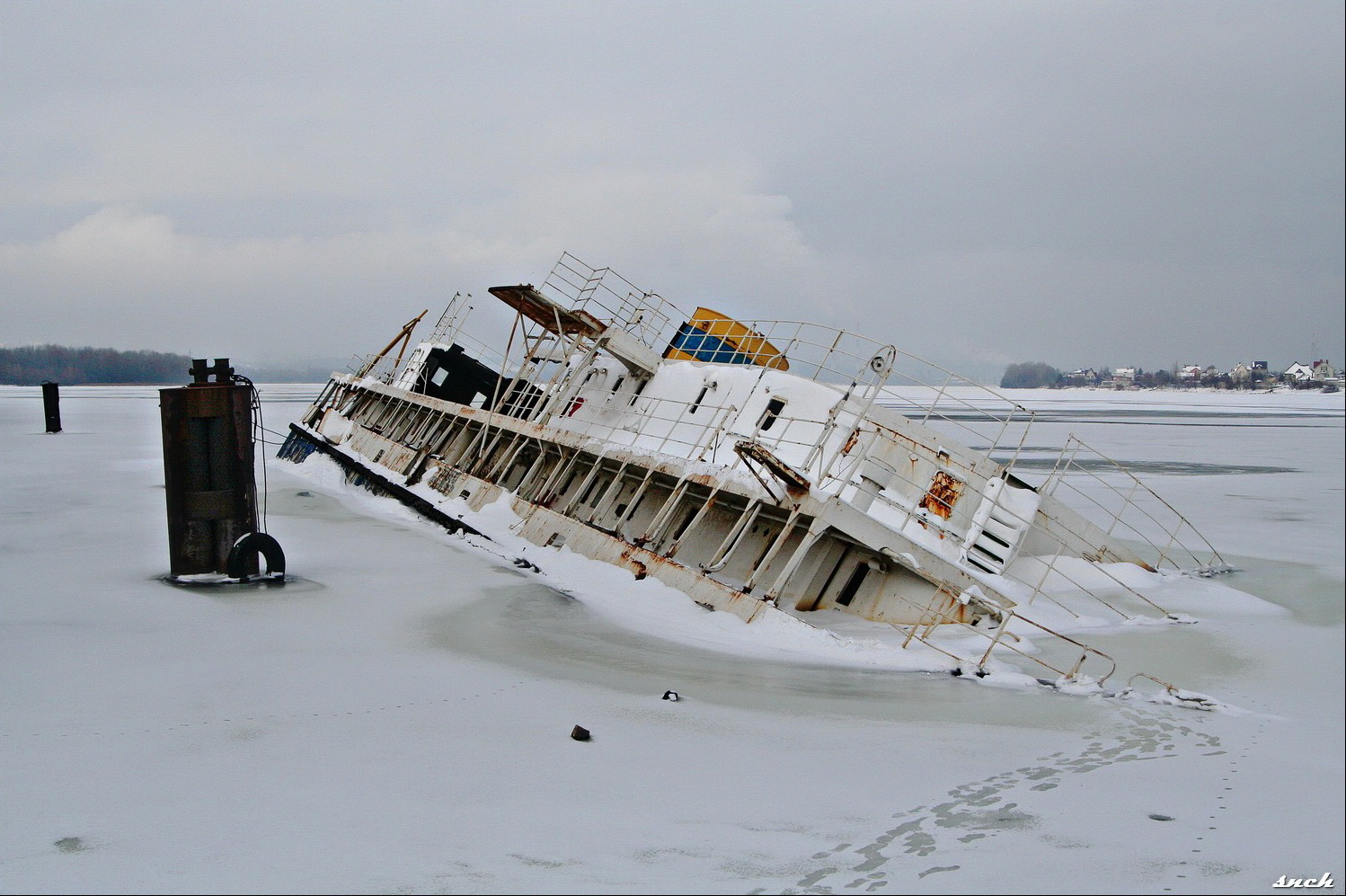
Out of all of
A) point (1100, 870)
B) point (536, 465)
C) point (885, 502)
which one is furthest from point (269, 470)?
point (1100, 870)

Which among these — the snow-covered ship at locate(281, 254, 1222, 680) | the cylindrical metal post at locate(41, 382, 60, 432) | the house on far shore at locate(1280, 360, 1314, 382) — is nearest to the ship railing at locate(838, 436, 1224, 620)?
the snow-covered ship at locate(281, 254, 1222, 680)

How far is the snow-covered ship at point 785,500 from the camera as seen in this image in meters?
12.0

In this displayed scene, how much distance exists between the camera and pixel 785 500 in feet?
40.4

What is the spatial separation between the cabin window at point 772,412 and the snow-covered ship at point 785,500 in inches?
1.6

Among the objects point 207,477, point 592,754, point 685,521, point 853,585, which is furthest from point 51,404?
point 592,754

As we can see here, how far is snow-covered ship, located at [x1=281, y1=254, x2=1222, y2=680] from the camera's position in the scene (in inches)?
472

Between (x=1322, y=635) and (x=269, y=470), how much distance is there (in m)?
28.3

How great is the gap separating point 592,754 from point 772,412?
874 cm

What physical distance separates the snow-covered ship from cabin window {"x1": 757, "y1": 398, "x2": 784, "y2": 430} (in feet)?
0.13

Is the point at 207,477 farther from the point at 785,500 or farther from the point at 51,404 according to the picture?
the point at 51,404

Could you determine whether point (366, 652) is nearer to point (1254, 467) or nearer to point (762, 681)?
point (762, 681)

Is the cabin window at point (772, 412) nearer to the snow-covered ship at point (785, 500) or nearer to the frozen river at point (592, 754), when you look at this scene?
the snow-covered ship at point (785, 500)

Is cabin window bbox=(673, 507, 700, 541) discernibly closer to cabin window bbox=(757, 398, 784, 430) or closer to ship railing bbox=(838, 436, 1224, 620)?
cabin window bbox=(757, 398, 784, 430)

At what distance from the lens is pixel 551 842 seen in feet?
20.5
